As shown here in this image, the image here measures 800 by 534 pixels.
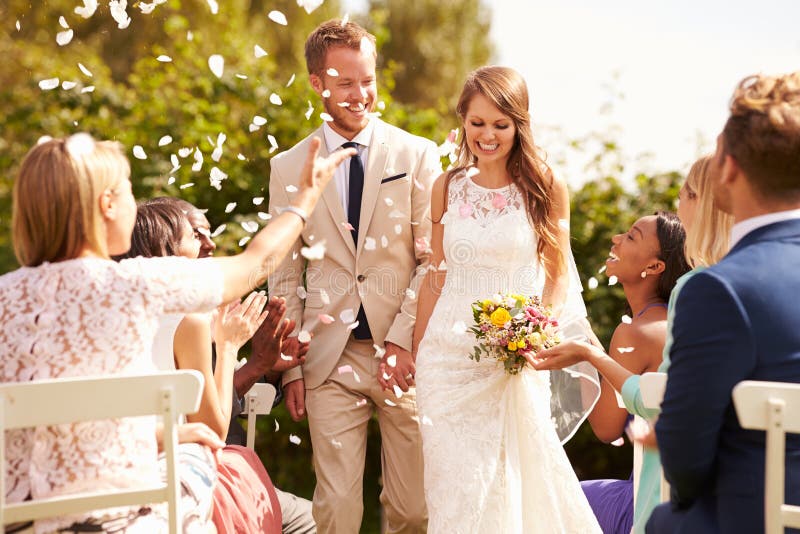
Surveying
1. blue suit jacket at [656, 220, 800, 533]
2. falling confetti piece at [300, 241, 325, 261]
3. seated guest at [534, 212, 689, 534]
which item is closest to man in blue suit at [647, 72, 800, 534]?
blue suit jacket at [656, 220, 800, 533]

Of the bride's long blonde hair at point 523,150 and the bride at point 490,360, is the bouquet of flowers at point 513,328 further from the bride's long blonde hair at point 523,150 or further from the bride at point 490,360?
the bride's long blonde hair at point 523,150

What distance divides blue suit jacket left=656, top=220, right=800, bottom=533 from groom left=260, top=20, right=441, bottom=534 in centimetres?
210

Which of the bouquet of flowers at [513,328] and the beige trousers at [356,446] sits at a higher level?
the bouquet of flowers at [513,328]

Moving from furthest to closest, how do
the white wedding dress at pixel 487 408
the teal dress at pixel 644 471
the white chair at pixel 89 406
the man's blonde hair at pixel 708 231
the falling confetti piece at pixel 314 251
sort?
1. the falling confetti piece at pixel 314 251
2. the white wedding dress at pixel 487 408
3. the man's blonde hair at pixel 708 231
4. the teal dress at pixel 644 471
5. the white chair at pixel 89 406

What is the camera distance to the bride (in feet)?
12.3

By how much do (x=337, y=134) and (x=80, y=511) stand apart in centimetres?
229

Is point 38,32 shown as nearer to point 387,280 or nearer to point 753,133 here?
point 387,280

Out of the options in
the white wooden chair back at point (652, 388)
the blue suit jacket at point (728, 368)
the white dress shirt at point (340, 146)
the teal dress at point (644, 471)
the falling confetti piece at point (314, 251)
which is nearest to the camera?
the blue suit jacket at point (728, 368)

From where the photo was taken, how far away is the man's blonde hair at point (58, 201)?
8.00 feet

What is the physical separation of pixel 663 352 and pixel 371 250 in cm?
144

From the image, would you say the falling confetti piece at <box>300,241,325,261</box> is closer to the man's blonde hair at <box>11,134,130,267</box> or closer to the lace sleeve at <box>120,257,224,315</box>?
the lace sleeve at <box>120,257,224,315</box>

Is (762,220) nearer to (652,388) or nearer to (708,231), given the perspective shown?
(652,388)

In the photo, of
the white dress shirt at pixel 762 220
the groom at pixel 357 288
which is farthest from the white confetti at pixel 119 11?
the white dress shirt at pixel 762 220

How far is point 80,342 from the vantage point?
7.91 feet
